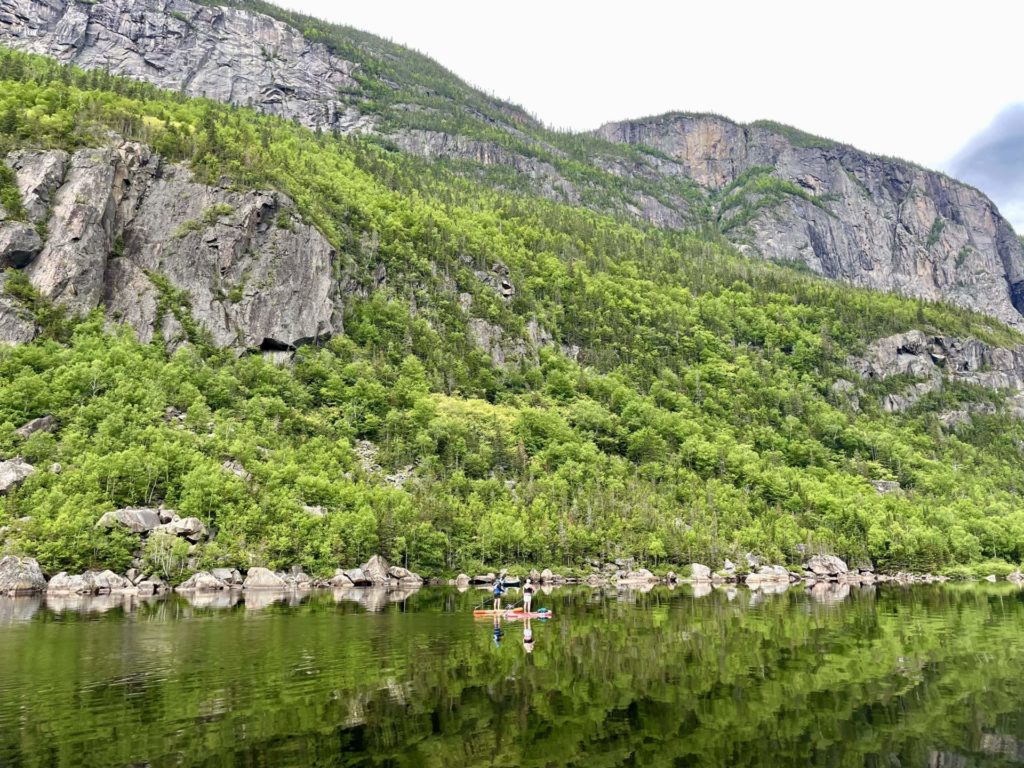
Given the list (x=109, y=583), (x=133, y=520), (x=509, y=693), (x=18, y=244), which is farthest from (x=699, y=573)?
(x=18, y=244)

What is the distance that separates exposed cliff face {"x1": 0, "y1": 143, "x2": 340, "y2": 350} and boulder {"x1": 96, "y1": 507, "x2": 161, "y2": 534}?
153ft

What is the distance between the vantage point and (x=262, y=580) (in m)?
78.2

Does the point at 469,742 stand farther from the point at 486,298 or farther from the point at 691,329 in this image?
the point at 691,329

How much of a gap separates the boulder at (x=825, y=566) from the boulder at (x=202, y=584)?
292 ft

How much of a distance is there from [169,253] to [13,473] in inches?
2621

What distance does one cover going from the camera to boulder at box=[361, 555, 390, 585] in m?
86.6

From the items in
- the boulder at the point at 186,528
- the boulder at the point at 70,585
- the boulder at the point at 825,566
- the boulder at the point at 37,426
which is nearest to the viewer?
the boulder at the point at 70,585

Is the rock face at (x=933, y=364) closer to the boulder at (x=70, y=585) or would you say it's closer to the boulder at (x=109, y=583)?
the boulder at (x=109, y=583)

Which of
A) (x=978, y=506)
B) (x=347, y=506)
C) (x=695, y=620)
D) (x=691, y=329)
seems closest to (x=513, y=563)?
(x=347, y=506)

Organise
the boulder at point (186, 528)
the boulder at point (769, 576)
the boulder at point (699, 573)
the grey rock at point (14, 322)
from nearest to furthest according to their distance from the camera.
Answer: the boulder at point (186, 528), the boulder at point (769, 576), the grey rock at point (14, 322), the boulder at point (699, 573)

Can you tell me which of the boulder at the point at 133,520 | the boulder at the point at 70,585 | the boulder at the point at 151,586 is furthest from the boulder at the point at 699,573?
the boulder at the point at 70,585

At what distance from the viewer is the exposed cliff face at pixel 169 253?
11675 cm

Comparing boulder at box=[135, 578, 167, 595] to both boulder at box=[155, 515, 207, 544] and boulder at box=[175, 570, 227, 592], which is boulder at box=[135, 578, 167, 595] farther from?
boulder at box=[155, 515, 207, 544]

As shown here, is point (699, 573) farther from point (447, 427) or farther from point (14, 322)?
point (14, 322)
